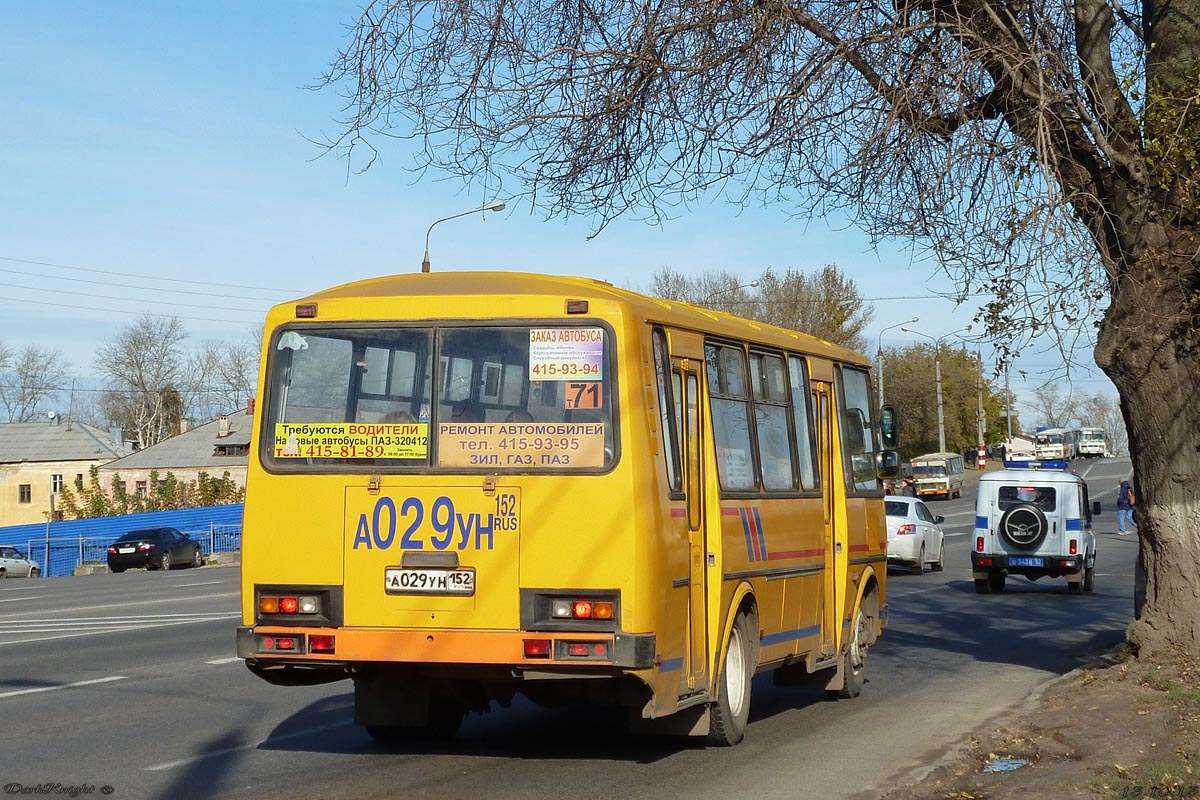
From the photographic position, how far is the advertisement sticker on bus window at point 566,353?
8.38 metres

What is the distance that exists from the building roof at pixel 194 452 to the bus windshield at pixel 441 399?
7342 centimetres

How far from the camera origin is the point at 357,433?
28.3 feet

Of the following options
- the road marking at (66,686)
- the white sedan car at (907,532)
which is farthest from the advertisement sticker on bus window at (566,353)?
the white sedan car at (907,532)

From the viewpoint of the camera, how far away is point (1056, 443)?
10744cm

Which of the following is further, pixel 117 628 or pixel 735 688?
pixel 117 628

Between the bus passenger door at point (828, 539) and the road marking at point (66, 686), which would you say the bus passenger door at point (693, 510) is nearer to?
the bus passenger door at point (828, 539)

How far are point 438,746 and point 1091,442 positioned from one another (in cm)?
12799

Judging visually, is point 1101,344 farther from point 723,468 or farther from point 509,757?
point 509,757

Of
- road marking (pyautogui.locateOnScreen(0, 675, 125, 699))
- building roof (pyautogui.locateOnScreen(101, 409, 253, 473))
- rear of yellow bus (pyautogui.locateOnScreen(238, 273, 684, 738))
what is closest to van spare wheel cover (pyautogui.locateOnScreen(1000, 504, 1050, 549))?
road marking (pyautogui.locateOnScreen(0, 675, 125, 699))

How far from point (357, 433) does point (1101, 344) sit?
6.73 meters

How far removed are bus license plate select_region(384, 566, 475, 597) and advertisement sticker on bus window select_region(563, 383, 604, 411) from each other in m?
1.12

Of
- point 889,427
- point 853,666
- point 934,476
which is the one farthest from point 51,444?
point 853,666

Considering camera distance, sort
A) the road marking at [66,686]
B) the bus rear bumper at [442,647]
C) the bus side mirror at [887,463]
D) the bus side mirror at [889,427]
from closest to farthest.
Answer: the bus rear bumper at [442,647]
the road marking at [66,686]
the bus side mirror at [887,463]
the bus side mirror at [889,427]

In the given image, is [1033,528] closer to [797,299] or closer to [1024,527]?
[1024,527]
